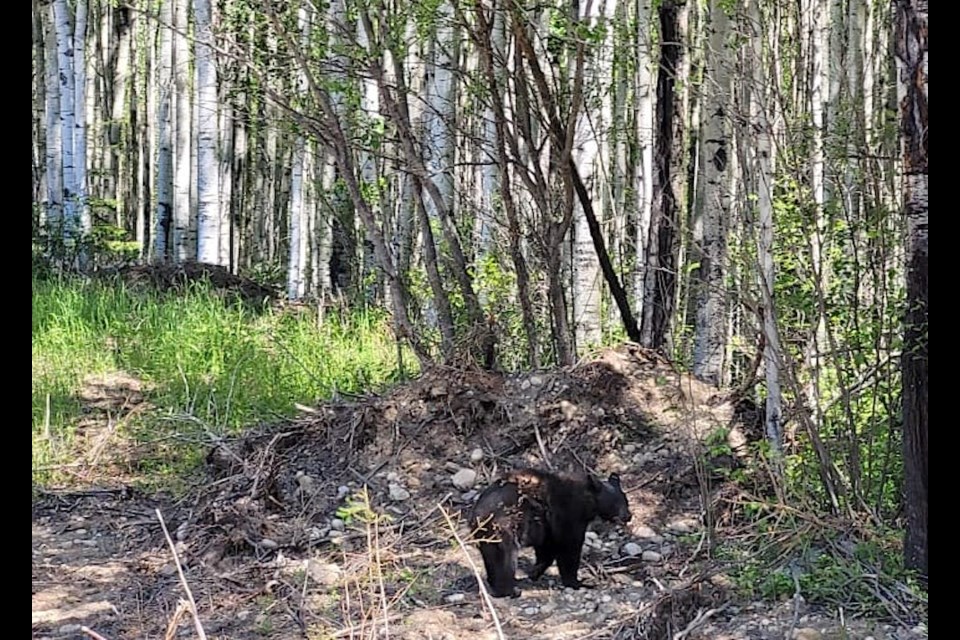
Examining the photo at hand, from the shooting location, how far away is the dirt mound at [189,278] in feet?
44.8

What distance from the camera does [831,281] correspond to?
6.23 meters

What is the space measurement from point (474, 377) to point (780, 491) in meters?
2.60

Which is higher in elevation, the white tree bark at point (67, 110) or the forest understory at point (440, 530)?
the white tree bark at point (67, 110)

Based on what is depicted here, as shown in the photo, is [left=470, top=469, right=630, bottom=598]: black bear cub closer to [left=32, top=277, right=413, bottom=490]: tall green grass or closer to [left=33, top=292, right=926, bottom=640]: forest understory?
[left=33, top=292, right=926, bottom=640]: forest understory

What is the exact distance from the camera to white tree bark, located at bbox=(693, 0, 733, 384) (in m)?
7.32

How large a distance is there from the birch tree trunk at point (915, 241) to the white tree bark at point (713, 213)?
8.31 feet

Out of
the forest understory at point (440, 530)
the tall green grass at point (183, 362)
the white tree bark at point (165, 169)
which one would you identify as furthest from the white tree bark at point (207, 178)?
the forest understory at point (440, 530)

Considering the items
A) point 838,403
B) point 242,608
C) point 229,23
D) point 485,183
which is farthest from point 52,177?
point 838,403

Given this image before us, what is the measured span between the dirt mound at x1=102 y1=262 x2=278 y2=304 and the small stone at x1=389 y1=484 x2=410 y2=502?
7052 millimetres

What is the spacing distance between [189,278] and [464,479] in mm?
8201

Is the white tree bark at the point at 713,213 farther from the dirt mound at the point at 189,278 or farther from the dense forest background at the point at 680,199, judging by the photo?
the dirt mound at the point at 189,278

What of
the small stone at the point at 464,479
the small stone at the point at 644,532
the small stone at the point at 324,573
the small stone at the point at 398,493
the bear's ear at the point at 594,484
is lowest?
the small stone at the point at 324,573

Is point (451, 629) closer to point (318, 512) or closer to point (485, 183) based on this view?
point (318, 512)

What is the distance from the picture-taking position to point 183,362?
9.73 metres
